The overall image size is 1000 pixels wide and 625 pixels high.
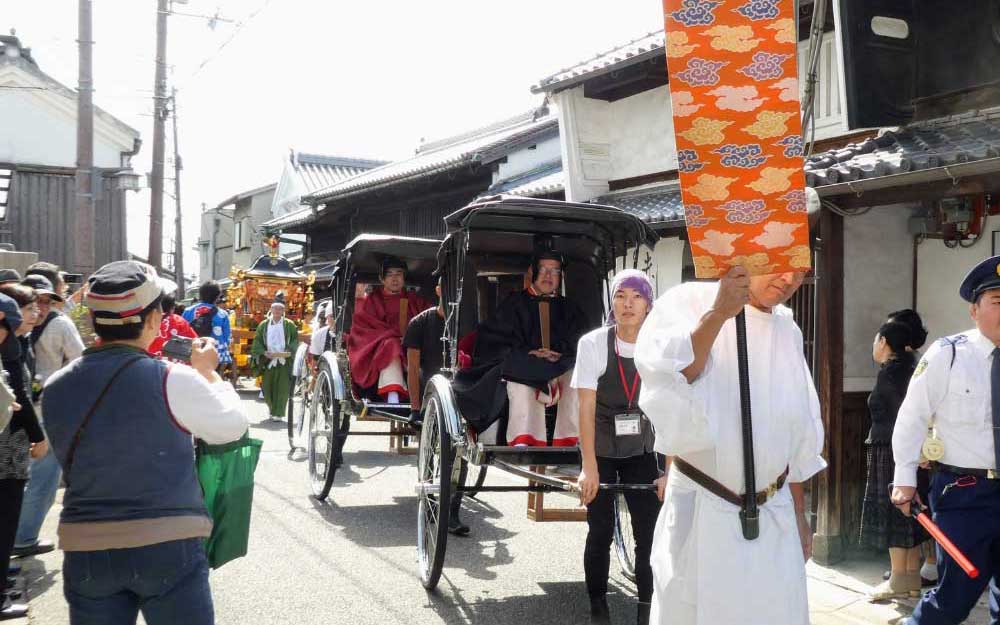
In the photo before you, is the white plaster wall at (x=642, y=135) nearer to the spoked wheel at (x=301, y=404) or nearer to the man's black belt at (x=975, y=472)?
the spoked wheel at (x=301, y=404)

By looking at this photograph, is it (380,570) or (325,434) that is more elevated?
(325,434)

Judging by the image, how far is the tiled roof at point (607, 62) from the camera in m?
10.2

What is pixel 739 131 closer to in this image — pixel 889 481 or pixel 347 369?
pixel 889 481

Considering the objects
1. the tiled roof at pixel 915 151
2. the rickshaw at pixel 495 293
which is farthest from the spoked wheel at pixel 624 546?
the tiled roof at pixel 915 151

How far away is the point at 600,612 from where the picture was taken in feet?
16.7

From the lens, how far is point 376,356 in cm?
859

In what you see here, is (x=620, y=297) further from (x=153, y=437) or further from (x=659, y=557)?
(x=153, y=437)

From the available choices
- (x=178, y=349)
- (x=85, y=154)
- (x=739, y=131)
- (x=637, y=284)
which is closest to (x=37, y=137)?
(x=85, y=154)

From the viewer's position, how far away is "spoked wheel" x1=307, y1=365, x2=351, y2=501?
813 cm

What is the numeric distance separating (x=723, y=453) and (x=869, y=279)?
4896mm

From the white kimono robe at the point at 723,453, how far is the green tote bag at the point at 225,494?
1529 mm

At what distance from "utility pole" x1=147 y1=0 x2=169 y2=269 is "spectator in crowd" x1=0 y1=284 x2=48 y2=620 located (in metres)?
11.5

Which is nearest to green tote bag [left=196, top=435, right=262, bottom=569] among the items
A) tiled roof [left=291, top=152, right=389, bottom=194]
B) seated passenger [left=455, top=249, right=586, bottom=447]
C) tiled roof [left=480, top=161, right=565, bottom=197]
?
seated passenger [left=455, top=249, right=586, bottom=447]

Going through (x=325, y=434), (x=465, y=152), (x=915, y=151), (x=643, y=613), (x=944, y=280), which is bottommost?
(x=643, y=613)
